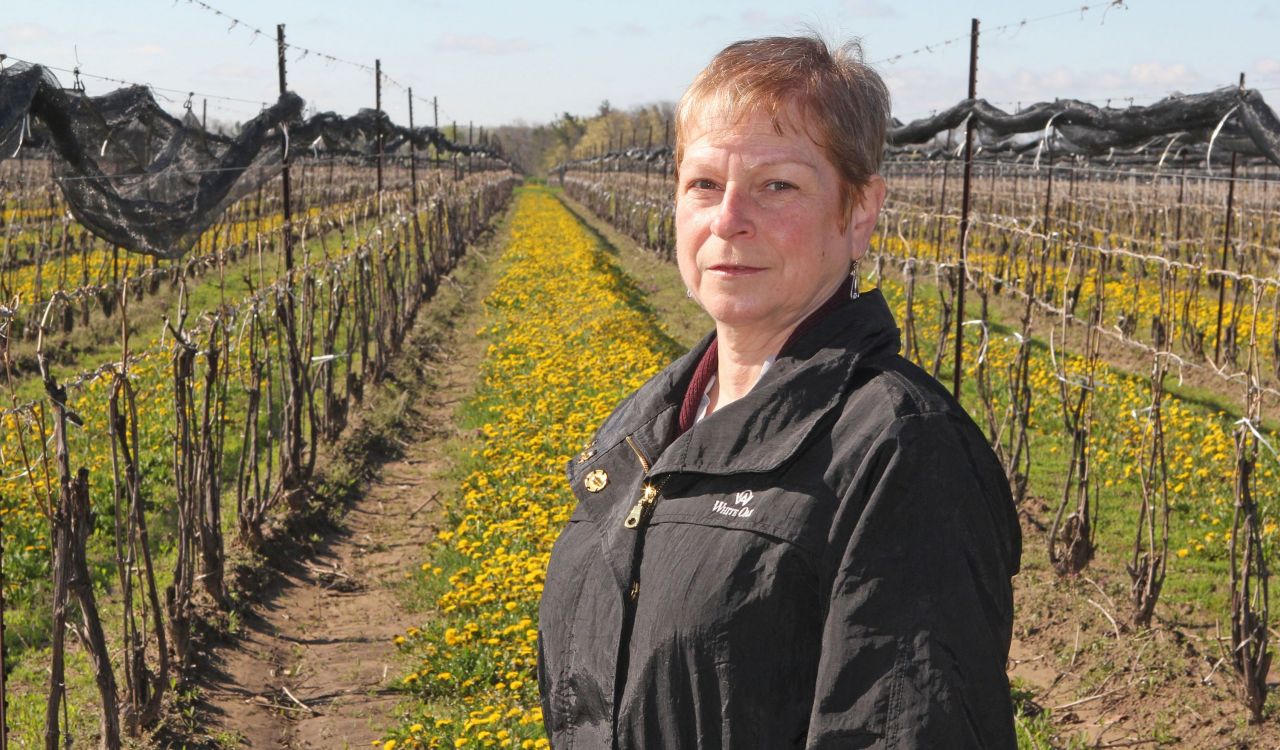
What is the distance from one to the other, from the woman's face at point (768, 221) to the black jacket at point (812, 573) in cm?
9

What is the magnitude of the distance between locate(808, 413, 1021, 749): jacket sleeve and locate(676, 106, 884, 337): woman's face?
372mm

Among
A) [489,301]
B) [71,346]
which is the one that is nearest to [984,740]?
[71,346]

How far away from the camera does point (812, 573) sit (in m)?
1.30

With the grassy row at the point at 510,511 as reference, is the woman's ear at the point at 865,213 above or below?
above

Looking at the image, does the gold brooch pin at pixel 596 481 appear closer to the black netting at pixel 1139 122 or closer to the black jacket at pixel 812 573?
the black jacket at pixel 812 573

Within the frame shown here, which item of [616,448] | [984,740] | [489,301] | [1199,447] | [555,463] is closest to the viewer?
[984,740]

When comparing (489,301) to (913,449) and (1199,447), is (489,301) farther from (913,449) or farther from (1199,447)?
(913,449)

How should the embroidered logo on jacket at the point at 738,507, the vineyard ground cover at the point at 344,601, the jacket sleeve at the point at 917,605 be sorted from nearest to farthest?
the jacket sleeve at the point at 917,605, the embroidered logo on jacket at the point at 738,507, the vineyard ground cover at the point at 344,601

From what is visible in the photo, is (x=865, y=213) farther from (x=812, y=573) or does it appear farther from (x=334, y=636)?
(x=334, y=636)

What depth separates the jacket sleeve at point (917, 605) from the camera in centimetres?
119

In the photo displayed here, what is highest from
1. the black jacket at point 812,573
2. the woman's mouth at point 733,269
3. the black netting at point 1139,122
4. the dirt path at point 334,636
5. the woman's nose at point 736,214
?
the black netting at point 1139,122

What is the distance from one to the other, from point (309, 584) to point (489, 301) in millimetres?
10283

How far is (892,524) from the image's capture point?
1.22 m

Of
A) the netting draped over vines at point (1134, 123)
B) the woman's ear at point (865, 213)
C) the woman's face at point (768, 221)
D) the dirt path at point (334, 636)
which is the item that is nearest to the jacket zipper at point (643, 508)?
the woman's face at point (768, 221)
